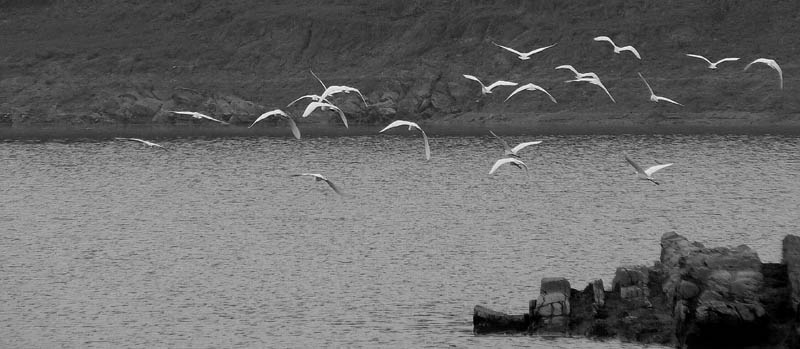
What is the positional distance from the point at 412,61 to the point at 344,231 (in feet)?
241

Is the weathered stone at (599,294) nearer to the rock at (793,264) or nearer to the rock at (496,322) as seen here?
the rock at (496,322)

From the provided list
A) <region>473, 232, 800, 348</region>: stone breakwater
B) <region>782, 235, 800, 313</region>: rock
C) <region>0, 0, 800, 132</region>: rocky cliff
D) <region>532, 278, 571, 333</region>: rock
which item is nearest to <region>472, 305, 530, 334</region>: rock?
<region>473, 232, 800, 348</region>: stone breakwater

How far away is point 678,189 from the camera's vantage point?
72.2 m

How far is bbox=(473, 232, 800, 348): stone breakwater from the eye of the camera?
108 feet

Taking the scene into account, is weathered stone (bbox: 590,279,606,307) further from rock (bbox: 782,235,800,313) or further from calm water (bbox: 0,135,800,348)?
rock (bbox: 782,235,800,313)

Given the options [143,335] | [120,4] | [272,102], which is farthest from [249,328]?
[120,4]

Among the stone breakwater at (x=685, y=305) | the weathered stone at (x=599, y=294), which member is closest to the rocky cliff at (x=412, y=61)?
the stone breakwater at (x=685, y=305)

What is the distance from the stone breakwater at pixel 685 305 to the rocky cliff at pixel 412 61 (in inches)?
2911

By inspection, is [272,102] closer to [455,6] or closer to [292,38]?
[292,38]

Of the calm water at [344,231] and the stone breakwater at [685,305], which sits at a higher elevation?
the stone breakwater at [685,305]

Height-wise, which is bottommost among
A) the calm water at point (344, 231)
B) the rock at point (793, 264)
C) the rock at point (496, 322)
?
the calm water at point (344, 231)

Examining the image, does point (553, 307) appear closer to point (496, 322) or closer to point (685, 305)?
point (496, 322)

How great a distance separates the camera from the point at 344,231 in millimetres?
→ 58312

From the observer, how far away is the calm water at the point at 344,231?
130ft
